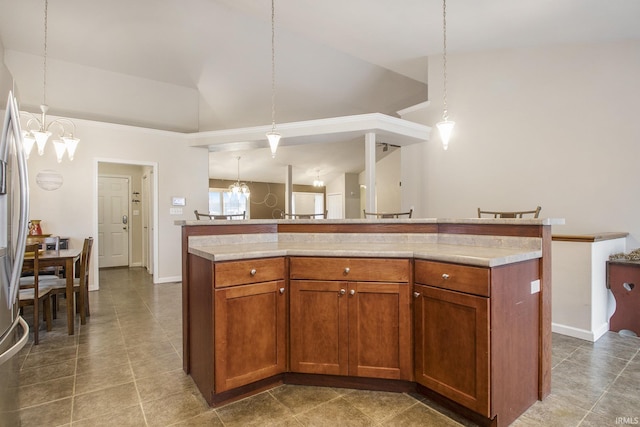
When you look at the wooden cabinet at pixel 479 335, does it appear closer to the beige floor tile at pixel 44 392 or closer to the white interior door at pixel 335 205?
the beige floor tile at pixel 44 392

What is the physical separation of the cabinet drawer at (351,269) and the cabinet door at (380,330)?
0.05 m

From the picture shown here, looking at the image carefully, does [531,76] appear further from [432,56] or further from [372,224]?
[372,224]

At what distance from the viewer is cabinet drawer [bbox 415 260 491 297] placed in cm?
157

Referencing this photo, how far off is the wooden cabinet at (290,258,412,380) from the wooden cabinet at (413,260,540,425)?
0.37 ft

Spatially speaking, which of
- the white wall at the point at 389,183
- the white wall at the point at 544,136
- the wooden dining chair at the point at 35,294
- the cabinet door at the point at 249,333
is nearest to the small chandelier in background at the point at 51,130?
the wooden dining chair at the point at 35,294

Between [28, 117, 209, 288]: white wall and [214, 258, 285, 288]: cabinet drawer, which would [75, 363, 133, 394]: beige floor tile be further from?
[28, 117, 209, 288]: white wall

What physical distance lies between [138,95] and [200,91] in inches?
40.8

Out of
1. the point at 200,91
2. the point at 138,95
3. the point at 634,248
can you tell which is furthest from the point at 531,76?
the point at 138,95

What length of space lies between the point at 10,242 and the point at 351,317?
1.65m

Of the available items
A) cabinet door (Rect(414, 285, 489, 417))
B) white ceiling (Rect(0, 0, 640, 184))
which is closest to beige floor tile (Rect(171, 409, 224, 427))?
cabinet door (Rect(414, 285, 489, 417))

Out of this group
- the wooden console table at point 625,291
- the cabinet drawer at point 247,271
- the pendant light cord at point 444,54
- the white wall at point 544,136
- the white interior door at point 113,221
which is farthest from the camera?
the white interior door at point 113,221

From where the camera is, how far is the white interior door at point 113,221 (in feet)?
21.5

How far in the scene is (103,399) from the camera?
1972mm

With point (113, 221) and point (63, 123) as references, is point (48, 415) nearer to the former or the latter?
point (63, 123)
